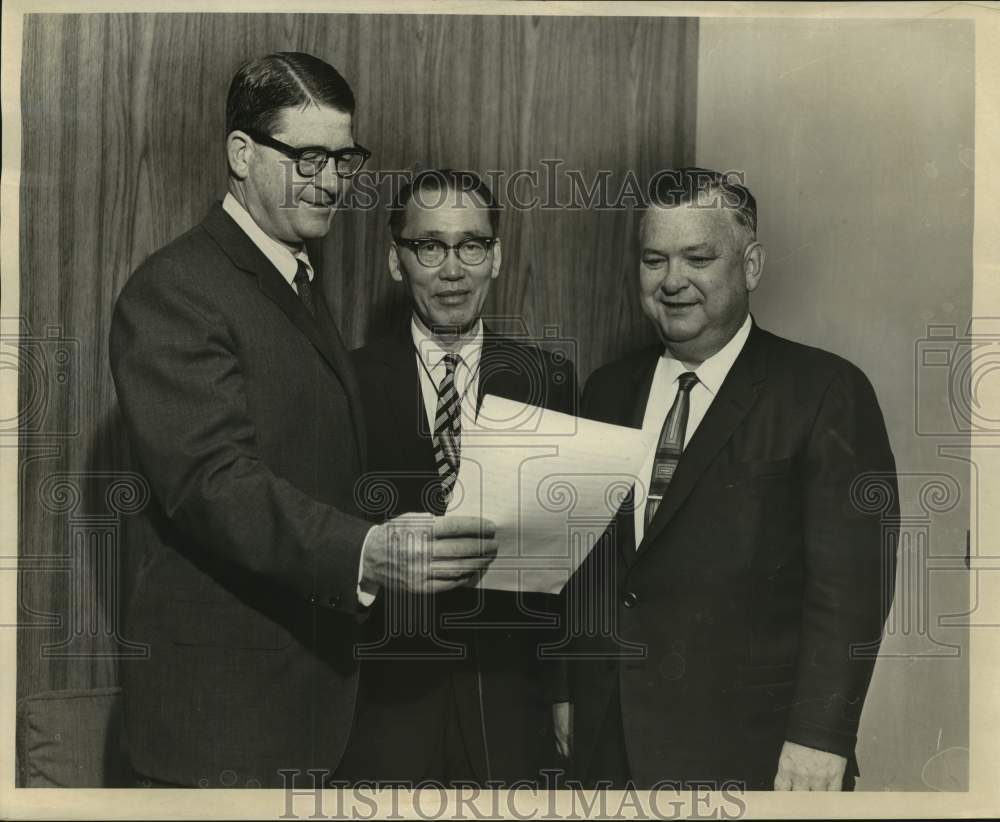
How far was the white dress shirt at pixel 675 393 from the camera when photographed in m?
2.29

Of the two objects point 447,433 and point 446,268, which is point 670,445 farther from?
point 446,268

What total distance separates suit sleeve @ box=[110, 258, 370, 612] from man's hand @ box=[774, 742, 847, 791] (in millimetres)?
948

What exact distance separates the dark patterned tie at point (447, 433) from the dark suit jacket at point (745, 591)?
34 centimetres

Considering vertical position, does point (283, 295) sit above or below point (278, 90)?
below

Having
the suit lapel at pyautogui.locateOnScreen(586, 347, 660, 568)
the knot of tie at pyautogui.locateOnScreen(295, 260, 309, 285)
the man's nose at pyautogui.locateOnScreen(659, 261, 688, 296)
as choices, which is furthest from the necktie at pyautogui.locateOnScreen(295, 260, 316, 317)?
the man's nose at pyautogui.locateOnScreen(659, 261, 688, 296)

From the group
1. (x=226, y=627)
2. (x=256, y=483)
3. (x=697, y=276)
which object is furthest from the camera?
(x=697, y=276)

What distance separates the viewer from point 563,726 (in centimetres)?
233

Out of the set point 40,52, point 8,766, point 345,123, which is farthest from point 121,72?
point 8,766

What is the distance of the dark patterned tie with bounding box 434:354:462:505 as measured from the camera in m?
2.29

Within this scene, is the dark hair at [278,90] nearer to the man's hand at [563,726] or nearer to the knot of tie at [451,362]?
the knot of tie at [451,362]

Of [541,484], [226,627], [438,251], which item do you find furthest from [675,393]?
[226,627]

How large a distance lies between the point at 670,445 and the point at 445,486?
1.55ft

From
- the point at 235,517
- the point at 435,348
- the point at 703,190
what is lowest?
the point at 235,517

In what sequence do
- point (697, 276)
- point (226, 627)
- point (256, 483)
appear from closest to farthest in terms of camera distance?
1. point (256, 483)
2. point (226, 627)
3. point (697, 276)
